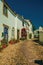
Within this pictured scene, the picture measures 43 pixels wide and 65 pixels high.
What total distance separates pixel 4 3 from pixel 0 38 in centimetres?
521

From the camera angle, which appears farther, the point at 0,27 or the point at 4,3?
the point at 4,3

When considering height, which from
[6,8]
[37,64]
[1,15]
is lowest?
[37,64]

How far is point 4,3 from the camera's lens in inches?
862

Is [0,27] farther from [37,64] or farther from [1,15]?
[37,64]

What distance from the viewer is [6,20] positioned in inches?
898

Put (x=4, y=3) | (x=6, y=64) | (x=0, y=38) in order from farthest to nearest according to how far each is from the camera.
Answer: (x=4, y=3), (x=0, y=38), (x=6, y=64)

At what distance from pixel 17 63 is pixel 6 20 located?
1209 centimetres

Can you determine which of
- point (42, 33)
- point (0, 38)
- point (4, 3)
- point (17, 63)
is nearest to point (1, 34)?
point (0, 38)

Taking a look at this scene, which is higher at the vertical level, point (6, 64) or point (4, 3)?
point (4, 3)

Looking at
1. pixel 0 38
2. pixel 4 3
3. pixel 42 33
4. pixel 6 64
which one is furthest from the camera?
pixel 42 33

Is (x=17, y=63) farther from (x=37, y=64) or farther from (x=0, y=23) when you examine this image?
(x=0, y=23)

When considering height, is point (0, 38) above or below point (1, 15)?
below

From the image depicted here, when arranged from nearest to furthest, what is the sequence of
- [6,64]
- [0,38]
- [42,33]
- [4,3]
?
[6,64] < [0,38] < [4,3] < [42,33]

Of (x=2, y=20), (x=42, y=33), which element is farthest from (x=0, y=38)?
(x=42, y=33)
